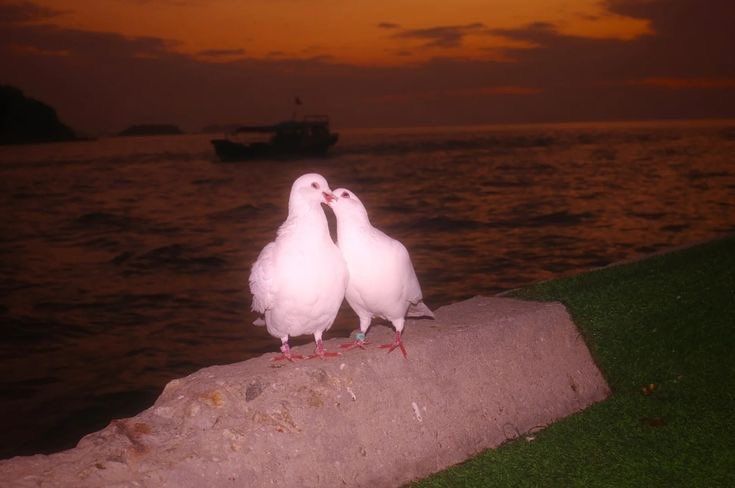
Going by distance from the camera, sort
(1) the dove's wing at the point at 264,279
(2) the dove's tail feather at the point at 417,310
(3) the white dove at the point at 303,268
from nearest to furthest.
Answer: (3) the white dove at the point at 303,268 → (1) the dove's wing at the point at 264,279 → (2) the dove's tail feather at the point at 417,310

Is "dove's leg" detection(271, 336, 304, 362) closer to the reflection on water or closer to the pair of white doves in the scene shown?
the pair of white doves

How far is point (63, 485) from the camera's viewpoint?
11.7ft

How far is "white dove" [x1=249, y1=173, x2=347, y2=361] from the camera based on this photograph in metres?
4.18

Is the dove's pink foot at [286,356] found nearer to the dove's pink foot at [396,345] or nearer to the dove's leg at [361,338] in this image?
the dove's leg at [361,338]

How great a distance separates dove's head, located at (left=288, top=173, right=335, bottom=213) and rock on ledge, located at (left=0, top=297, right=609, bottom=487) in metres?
1.03

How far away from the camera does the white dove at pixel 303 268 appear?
418 cm

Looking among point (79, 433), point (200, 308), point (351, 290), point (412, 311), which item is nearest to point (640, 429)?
point (412, 311)

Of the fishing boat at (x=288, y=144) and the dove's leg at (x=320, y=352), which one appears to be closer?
the dove's leg at (x=320, y=352)

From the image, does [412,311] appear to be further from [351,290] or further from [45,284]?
[45,284]

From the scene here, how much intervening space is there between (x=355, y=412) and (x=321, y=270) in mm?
933

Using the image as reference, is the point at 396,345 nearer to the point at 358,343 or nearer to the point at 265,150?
the point at 358,343

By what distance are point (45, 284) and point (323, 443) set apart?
17616 mm

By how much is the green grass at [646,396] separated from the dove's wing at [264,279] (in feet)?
4.82

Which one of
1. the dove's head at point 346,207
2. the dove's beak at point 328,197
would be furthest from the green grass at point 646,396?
the dove's beak at point 328,197
